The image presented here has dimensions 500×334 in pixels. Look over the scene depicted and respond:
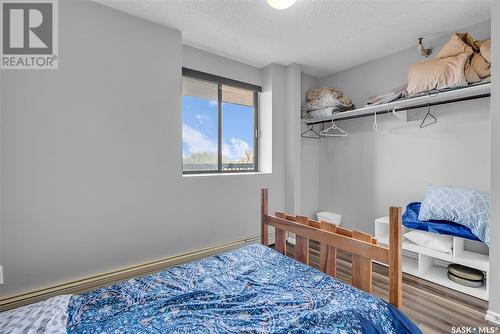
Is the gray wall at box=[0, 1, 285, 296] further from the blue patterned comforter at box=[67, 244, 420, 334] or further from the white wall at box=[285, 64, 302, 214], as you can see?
the white wall at box=[285, 64, 302, 214]

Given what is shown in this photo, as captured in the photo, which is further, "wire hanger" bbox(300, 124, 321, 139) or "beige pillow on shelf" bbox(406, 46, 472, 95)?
"wire hanger" bbox(300, 124, 321, 139)

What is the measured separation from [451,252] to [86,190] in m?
3.09

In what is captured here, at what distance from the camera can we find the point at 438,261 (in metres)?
2.41

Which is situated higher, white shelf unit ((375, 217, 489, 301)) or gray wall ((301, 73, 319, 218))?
gray wall ((301, 73, 319, 218))

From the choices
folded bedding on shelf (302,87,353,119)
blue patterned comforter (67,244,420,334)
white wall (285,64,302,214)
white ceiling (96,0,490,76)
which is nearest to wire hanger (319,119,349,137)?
folded bedding on shelf (302,87,353,119)

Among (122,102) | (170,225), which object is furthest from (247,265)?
(122,102)

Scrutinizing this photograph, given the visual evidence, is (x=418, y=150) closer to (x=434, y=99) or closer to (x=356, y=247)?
(x=434, y=99)

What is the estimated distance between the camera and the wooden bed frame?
1.20m

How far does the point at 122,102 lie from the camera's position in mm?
1996

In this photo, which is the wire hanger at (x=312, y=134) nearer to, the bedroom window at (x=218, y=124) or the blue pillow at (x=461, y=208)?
the bedroom window at (x=218, y=124)

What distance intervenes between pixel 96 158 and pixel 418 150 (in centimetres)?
314

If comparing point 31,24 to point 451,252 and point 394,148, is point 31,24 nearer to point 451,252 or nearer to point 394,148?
point 394,148

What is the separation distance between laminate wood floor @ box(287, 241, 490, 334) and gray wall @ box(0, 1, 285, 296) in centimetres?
183

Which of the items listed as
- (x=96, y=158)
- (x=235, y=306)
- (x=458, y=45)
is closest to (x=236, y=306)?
(x=235, y=306)
